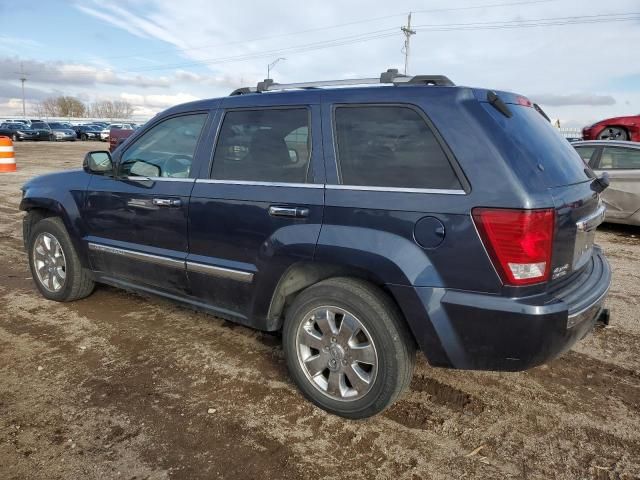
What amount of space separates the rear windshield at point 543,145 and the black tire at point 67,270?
146 inches

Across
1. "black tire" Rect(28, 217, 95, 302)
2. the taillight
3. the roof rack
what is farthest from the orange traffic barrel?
the taillight

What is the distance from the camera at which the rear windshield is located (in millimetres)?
2520

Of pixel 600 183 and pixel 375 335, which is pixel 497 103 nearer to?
pixel 600 183

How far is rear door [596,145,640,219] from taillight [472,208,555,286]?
6327mm

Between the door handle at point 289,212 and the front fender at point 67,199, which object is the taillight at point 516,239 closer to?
the door handle at point 289,212

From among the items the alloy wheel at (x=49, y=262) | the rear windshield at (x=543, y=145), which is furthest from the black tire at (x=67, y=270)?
the rear windshield at (x=543, y=145)

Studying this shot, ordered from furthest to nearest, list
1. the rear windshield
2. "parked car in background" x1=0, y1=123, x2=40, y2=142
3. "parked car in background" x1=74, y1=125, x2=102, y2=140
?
"parked car in background" x1=74, y1=125, x2=102, y2=140 → "parked car in background" x1=0, y1=123, x2=40, y2=142 → the rear windshield

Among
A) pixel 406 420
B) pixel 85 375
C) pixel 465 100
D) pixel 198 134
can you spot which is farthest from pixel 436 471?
pixel 198 134

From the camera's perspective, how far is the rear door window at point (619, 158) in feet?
25.4

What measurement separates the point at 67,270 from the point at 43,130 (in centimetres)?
4048

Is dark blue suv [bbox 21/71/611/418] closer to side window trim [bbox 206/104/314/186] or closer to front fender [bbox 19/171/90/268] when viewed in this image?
side window trim [bbox 206/104/314/186]

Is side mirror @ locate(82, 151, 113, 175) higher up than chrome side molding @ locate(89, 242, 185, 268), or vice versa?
side mirror @ locate(82, 151, 113, 175)

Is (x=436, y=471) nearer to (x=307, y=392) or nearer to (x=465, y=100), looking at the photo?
(x=307, y=392)

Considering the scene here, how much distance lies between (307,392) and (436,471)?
35.3 inches
